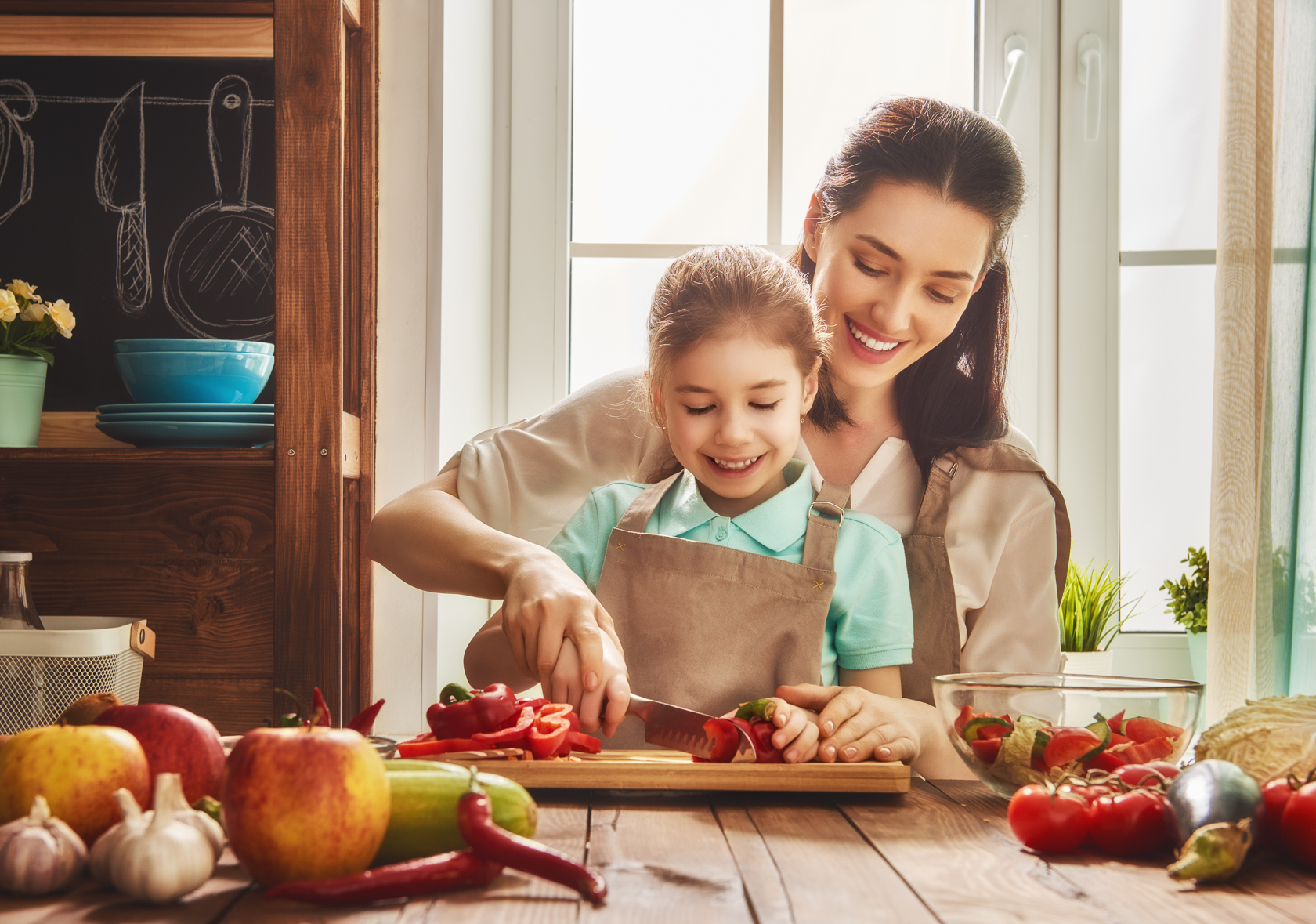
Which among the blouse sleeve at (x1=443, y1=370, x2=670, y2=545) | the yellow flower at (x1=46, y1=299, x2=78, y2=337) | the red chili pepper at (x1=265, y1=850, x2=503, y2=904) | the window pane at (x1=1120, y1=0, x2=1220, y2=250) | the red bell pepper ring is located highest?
the window pane at (x1=1120, y1=0, x2=1220, y2=250)

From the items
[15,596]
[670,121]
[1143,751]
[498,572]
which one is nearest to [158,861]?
[498,572]

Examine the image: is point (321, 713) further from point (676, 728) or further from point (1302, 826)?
point (1302, 826)

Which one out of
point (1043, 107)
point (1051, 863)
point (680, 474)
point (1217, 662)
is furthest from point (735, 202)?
point (1051, 863)

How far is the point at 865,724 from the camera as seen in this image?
0.97 metres

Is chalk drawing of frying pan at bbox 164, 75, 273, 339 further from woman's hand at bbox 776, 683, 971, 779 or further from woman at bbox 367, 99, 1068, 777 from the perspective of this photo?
woman's hand at bbox 776, 683, 971, 779

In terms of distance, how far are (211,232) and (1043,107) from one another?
1.58 m

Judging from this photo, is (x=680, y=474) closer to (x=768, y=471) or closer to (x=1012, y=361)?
(x=768, y=471)

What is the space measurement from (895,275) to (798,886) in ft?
3.11

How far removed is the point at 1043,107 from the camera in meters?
2.01

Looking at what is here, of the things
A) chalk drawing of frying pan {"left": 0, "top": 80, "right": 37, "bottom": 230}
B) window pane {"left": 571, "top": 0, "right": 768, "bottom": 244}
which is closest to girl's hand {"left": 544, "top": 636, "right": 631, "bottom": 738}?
window pane {"left": 571, "top": 0, "right": 768, "bottom": 244}

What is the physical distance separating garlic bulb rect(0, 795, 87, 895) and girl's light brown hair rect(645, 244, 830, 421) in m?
0.83

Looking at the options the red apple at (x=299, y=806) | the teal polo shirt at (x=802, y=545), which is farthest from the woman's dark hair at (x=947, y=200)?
the red apple at (x=299, y=806)

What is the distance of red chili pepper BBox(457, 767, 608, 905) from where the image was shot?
589mm

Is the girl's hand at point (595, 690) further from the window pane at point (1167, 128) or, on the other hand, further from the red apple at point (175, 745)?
the window pane at point (1167, 128)
